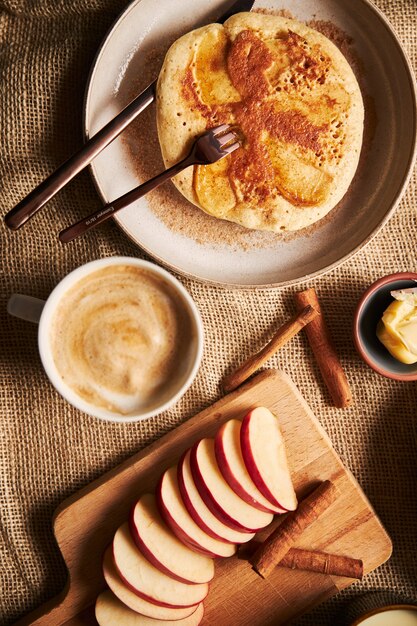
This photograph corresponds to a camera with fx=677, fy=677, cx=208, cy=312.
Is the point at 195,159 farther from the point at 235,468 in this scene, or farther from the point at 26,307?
the point at 235,468

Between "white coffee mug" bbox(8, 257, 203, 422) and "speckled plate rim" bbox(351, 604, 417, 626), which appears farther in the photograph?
"speckled plate rim" bbox(351, 604, 417, 626)

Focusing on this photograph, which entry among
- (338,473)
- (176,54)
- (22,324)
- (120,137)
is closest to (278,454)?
(338,473)

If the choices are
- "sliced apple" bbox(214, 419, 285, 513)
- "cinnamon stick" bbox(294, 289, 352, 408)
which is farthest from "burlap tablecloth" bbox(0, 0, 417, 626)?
"sliced apple" bbox(214, 419, 285, 513)

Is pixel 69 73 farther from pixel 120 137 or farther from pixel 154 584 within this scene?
pixel 154 584

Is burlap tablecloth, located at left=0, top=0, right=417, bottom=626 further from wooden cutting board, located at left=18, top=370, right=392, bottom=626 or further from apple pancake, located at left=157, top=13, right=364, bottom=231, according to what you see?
apple pancake, located at left=157, top=13, right=364, bottom=231

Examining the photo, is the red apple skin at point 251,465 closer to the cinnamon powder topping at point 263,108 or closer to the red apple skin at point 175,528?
the red apple skin at point 175,528

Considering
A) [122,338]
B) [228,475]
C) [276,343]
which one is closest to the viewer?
[122,338]

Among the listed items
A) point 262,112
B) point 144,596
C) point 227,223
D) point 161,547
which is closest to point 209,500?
point 161,547
